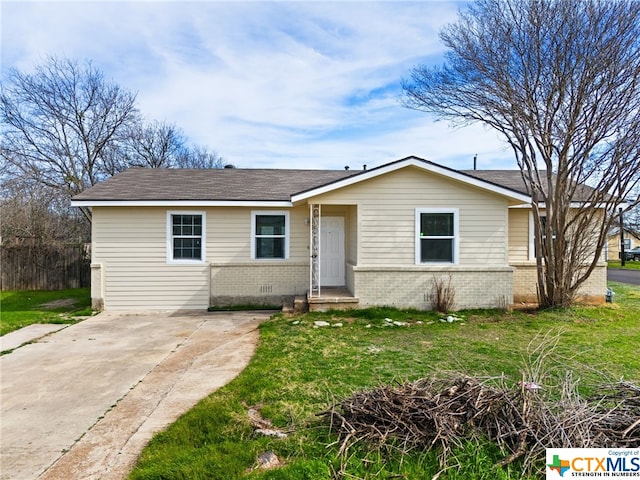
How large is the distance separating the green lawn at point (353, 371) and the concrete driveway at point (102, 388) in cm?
35

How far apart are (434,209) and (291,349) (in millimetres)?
5238

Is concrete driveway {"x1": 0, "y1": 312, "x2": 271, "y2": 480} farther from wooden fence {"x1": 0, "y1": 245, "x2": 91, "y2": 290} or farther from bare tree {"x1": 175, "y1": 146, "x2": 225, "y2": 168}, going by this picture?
bare tree {"x1": 175, "y1": 146, "x2": 225, "y2": 168}

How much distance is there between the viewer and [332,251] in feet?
36.1

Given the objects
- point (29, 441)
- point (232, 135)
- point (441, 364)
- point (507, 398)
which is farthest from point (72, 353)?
point (232, 135)

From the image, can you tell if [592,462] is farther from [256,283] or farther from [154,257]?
[154,257]

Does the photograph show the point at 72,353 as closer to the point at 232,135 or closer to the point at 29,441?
the point at 29,441

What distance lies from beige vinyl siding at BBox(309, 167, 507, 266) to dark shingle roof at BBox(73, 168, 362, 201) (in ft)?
3.42

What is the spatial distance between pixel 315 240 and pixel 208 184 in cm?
395

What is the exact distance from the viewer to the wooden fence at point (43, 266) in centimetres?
1344

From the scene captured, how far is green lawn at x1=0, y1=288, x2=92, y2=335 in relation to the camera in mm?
8719

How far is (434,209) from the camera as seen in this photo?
9.23m

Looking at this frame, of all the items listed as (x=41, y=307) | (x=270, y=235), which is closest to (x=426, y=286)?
(x=270, y=235)

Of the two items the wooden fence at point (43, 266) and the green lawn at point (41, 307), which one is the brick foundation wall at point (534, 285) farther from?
the wooden fence at point (43, 266)

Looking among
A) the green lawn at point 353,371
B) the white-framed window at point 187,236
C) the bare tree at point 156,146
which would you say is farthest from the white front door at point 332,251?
the bare tree at point 156,146
